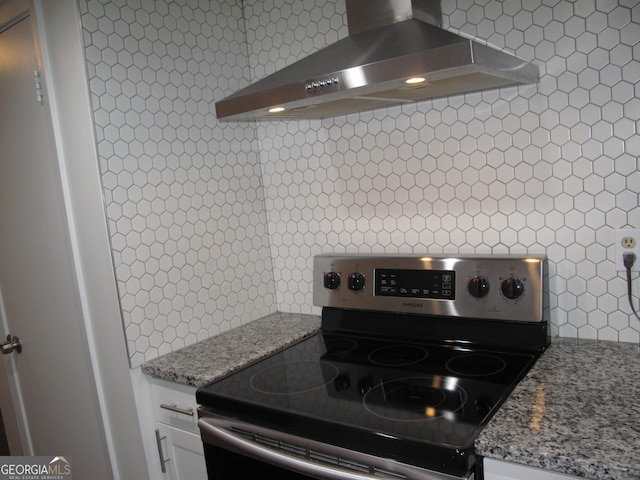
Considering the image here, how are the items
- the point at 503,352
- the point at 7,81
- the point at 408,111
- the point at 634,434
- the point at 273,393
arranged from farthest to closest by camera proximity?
the point at 7,81 < the point at 408,111 < the point at 503,352 < the point at 273,393 < the point at 634,434

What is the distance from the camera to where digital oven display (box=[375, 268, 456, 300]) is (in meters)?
1.61

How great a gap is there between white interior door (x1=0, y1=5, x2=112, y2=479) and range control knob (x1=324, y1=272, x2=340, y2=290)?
82 cm

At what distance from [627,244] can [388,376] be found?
0.72 meters

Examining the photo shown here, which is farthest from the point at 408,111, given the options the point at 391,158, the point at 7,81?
the point at 7,81

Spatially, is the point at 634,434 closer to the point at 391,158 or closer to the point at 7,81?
the point at 391,158

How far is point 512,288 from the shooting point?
1490 mm

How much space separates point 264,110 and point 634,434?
1.12 meters

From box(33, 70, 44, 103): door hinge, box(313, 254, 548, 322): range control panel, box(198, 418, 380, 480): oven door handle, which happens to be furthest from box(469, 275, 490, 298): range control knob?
box(33, 70, 44, 103): door hinge

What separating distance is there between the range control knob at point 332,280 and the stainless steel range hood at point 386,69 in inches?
21.9

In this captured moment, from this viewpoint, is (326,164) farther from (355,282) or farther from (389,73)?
(389,73)

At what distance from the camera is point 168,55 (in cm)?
175

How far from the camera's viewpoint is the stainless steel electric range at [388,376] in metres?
1.11

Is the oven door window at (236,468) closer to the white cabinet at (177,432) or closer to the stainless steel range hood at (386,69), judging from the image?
the white cabinet at (177,432)

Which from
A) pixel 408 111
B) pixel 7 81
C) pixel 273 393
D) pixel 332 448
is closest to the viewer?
pixel 332 448
